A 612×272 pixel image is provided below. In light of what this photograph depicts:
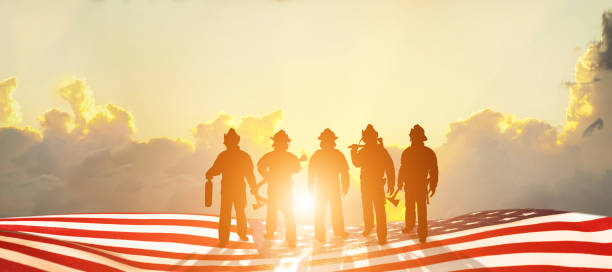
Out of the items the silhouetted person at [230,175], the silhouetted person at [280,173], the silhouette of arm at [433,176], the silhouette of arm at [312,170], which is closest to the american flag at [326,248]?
the silhouetted person at [230,175]

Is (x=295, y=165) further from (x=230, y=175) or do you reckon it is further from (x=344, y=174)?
(x=230, y=175)

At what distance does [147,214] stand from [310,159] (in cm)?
631

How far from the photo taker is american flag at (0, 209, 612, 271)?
30.2 ft

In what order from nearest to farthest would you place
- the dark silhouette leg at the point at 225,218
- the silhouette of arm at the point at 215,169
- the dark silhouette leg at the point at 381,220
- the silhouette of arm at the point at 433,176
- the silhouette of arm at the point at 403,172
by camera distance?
1. the dark silhouette leg at the point at 381,220
2. the silhouette of arm at the point at 433,176
3. the silhouette of arm at the point at 403,172
4. the silhouette of arm at the point at 215,169
5. the dark silhouette leg at the point at 225,218

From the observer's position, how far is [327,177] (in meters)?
12.3

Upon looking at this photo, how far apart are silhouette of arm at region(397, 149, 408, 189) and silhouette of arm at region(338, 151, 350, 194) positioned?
1.40 metres

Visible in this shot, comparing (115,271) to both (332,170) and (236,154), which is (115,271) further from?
(332,170)

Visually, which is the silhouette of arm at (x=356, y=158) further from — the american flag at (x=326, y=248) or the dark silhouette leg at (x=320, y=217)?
the american flag at (x=326, y=248)

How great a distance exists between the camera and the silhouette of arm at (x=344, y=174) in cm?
1239

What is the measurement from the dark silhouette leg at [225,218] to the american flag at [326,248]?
32 centimetres

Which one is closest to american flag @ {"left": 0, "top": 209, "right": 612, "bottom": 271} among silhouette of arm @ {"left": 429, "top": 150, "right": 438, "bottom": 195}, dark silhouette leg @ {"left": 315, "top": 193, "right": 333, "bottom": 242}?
dark silhouette leg @ {"left": 315, "top": 193, "right": 333, "bottom": 242}

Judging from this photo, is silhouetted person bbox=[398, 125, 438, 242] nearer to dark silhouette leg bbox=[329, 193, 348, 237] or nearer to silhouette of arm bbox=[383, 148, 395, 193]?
silhouette of arm bbox=[383, 148, 395, 193]

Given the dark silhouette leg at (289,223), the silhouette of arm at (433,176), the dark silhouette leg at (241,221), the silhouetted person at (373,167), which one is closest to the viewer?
the silhouette of arm at (433,176)

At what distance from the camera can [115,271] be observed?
33.8 feet
